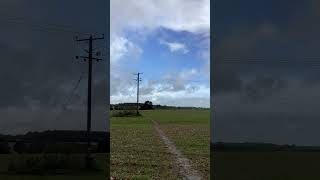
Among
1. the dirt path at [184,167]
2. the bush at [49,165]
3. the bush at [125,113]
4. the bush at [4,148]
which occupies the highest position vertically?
the bush at [125,113]

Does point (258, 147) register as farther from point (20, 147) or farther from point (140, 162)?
point (20, 147)

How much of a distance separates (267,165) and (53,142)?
11.1 meters

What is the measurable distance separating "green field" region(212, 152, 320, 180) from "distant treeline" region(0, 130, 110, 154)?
524 cm

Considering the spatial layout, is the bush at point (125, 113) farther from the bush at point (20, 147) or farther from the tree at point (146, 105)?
the bush at point (20, 147)

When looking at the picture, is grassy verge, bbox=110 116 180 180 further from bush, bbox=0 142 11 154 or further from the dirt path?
bush, bbox=0 142 11 154

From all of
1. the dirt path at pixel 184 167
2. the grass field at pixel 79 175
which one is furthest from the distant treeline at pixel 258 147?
the grass field at pixel 79 175

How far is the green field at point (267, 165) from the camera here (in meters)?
25.1

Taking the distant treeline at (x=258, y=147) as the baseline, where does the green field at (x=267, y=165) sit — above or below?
below

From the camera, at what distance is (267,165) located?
29.7 meters

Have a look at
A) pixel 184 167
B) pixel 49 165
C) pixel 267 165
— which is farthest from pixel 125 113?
pixel 49 165

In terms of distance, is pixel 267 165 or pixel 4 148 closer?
pixel 4 148

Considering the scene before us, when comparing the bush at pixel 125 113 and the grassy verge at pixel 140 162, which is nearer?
the grassy verge at pixel 140 162

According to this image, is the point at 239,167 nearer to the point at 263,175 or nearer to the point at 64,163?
the point at 263,175

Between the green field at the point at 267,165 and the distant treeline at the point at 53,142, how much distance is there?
17.2ft
